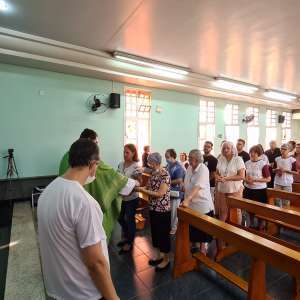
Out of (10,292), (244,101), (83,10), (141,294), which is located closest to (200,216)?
(141,294)

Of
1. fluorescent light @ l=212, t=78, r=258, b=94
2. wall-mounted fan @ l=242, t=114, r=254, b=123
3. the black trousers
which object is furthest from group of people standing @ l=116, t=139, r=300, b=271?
wall-mounted fan @ l=242, t=114, r=254, b=123

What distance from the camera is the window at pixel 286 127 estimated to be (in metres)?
11.3

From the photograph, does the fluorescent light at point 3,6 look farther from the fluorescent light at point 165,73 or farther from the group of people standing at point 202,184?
the fluorescent light at point 165,73

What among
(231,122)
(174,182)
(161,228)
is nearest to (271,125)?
(231,122)

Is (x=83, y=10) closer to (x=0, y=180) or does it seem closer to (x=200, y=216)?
(x=200, y=216)

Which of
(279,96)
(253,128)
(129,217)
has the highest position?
(279,96)

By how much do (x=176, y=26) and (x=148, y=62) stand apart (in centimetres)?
157

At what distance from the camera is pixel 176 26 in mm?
3490

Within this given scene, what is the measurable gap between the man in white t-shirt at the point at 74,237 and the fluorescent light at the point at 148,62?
13.0ft

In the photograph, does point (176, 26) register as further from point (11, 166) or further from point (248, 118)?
point (248, 118)

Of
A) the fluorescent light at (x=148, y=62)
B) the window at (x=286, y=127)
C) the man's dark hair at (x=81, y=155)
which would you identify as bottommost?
the man's dark hair at (x=81, y=155)

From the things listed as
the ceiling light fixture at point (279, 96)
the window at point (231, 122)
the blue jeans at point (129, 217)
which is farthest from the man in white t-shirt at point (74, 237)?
the ceiling light fixture at point (279, 96)

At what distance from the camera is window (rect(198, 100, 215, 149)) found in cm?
809

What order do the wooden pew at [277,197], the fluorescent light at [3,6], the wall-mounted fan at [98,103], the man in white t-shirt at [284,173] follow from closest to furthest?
the fluorescent light at [3,6] < the wooden pew at [277,197] < the man in white t-shirt at [284,173] < the wall-mounted fan at [98,103]
